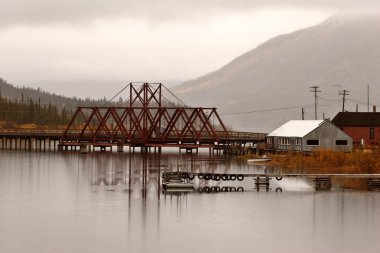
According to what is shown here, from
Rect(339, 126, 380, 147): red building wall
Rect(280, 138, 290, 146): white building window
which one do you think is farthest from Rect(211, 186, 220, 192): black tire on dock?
Rect(339, 126, 380, 147): red building wall

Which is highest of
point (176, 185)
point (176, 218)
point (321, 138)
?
point (321, 138)

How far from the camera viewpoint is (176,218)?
164ft

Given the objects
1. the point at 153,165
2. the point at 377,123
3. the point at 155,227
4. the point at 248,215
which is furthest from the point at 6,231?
the point at 377,123

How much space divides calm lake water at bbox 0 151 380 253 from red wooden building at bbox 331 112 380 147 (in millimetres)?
37841

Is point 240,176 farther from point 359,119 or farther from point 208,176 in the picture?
point 359,119

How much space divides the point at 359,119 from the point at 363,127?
4.46ft

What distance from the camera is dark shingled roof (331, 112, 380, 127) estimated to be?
4302 inches

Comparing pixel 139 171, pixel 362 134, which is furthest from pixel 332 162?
pixel 139 171

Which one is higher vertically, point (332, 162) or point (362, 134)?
point (362, 134)

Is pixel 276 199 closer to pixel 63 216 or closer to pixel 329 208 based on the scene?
pixel 329 208

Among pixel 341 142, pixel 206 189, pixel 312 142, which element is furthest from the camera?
pixel 312 142

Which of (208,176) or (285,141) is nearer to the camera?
(208,176)

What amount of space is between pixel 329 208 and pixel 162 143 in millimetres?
80311

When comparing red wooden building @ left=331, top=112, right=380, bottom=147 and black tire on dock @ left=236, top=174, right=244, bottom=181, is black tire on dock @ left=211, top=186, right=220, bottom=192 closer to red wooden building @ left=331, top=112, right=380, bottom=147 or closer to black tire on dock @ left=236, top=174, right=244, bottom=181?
black tire on dock @ left=236, top=174, right=244, bottom=181
